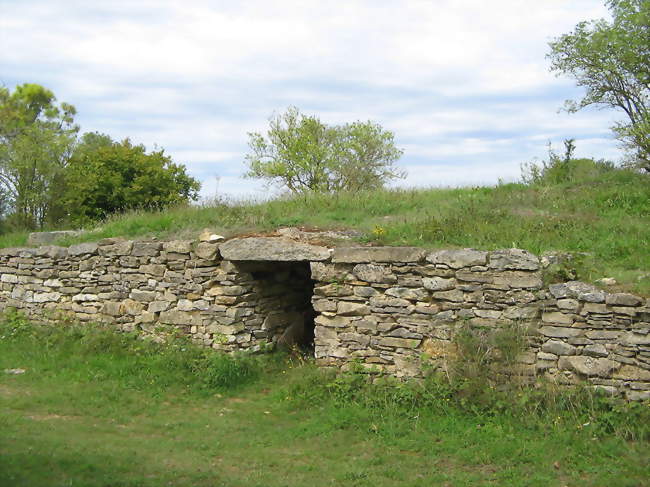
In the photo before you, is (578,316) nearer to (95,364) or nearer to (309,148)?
(95,364)

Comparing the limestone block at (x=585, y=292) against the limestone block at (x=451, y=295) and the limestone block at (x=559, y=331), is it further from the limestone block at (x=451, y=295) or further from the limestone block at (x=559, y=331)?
the limestone block at (x=451, y=295)

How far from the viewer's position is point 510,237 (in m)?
7.39

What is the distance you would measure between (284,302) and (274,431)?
10.7 feet

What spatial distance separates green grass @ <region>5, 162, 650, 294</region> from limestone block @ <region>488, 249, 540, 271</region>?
0.43 meters

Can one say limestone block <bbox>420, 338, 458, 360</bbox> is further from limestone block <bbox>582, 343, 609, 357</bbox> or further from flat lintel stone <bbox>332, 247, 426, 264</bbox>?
limestone block <bbox>582, 343, 609, 357</bbox>

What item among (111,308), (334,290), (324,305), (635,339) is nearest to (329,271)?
(334,290)

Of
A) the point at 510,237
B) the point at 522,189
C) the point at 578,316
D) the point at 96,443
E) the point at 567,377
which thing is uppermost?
the point at 522,189

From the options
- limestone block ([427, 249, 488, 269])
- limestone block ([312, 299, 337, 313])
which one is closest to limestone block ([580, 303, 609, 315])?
limestone block ([427, 249, 488, 269])

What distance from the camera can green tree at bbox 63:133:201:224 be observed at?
14.8 metres

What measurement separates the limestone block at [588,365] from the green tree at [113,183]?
10923mm

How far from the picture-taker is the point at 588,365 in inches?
231

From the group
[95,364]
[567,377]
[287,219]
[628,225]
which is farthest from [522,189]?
[95,364]

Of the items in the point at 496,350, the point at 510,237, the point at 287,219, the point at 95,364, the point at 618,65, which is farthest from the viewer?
the point at 618,65

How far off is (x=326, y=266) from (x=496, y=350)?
8.07 ft
